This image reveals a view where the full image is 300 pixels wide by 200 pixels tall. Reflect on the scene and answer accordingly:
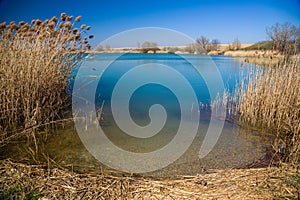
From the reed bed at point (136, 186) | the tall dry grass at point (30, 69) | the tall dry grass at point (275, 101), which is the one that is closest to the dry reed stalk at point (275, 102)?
the tall dry grass at point (275, 101)

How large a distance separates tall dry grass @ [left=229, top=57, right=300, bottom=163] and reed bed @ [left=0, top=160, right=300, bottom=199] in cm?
176

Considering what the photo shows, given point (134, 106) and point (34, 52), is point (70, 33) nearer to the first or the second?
point (34, 52)

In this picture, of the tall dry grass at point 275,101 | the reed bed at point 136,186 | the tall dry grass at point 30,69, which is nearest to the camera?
the reed bed at point 136,186

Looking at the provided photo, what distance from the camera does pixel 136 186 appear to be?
88.1 inches

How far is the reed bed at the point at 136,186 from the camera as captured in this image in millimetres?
Answer: 2007

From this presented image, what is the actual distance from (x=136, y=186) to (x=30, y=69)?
2.89 meters

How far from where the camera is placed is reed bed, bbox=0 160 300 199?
2.01m

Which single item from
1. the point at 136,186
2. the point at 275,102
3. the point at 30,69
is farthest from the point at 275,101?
the point at 30,69

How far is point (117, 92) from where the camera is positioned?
830 centimetres

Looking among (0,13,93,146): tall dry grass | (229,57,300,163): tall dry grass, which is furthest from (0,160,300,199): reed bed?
(229,57,300,163): tall dry grass

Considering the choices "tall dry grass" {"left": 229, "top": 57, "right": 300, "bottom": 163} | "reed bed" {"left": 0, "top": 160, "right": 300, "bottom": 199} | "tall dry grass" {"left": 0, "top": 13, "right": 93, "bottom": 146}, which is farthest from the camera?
"tall dry grass" {"left": 229, "top": 57, "right": 300, "bottom": 163}

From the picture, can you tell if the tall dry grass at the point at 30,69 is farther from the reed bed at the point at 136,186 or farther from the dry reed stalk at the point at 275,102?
the dry reed stalk at the point at 275,102

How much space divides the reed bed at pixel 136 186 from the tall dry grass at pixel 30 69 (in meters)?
1.33

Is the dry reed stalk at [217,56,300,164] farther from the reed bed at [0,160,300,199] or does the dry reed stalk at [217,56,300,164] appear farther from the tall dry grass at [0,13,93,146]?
the tall dry grass at [0,13,93,146]
